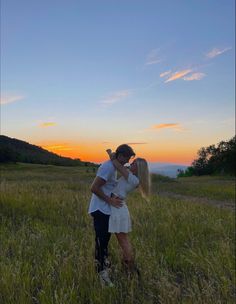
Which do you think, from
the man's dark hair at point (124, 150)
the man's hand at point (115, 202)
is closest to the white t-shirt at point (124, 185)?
the man's hand at point (115, 202)

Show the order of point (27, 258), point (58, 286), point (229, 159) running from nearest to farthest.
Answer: point (58, 286) → point (27, 258) → point (229, 159)

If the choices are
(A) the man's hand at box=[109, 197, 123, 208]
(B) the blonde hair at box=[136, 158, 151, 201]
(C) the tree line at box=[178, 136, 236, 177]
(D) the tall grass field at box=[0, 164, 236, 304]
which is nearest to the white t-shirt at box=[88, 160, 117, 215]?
(A) the man's hand at box=[109, 197, 123, 208]

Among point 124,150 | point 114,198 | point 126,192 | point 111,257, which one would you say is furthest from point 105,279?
point 124,150

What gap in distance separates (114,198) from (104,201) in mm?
126

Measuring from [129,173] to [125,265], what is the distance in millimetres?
1151

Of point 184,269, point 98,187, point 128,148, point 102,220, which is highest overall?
point 128,148

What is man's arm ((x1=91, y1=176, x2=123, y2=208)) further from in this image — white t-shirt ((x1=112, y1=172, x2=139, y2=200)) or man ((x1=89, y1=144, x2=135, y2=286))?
white t-shirt ((x1=112, y1=172, x2=139, y2=200))

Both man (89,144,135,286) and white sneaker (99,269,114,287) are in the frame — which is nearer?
white sneaker (99,269,114,287)

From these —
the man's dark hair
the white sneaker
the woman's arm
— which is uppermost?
the man's dark hair

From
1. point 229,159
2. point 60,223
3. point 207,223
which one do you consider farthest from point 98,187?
point 229,159

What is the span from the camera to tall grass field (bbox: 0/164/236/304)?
4.80 meters

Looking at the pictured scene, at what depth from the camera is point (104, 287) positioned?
16.4 feet

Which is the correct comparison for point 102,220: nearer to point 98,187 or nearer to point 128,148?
point 98,187

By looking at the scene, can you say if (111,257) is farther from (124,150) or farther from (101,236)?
(124,150)
